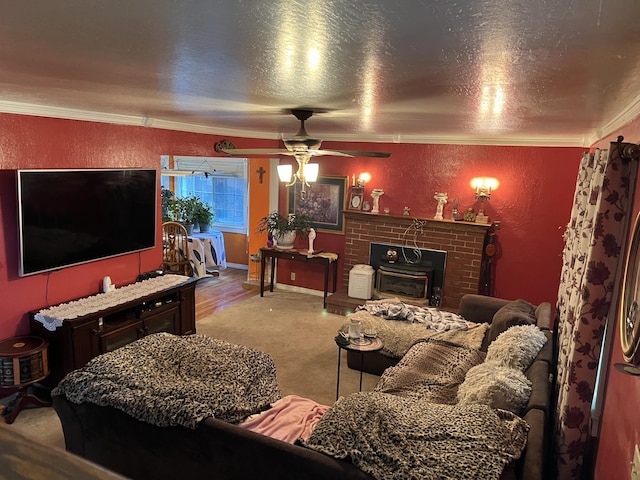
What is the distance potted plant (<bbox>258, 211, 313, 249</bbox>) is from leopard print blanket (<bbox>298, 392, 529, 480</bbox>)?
4.18m

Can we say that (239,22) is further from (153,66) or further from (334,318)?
(334,318)

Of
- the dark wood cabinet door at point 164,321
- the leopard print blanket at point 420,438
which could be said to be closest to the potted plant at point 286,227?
the dark wood cabinet door at point 164,321

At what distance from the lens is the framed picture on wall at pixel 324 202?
6.48 metres

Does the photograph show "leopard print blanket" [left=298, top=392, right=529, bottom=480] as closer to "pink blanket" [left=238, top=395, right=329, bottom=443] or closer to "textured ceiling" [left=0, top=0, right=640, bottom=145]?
"pink blanket" [left=238, top=395, right=329, bottom=443]

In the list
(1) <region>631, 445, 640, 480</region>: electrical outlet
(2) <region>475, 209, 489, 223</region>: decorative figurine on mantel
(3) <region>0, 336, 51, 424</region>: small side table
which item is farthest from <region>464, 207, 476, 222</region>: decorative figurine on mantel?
(3) <region>0, 336, 51, 424</region>: small side table

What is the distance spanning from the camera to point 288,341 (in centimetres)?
509

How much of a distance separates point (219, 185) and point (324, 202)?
3.16 metres

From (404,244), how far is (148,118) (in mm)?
3474

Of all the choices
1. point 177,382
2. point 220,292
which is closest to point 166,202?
point 220,292

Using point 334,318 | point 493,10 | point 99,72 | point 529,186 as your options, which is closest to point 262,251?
point 334,318

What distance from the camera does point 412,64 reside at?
1470 mm

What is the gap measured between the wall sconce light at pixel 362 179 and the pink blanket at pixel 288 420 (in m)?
3.89

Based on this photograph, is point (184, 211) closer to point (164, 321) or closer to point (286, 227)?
point (286, 227)

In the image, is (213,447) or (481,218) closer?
(213,447)
